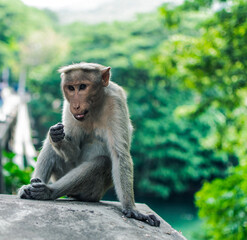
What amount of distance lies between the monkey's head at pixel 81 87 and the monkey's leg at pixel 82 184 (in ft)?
1.86

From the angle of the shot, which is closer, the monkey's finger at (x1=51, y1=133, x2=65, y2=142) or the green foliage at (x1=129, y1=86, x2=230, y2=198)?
the monkey's finger at (x1=51, y1=133, x2=65, y2=142)

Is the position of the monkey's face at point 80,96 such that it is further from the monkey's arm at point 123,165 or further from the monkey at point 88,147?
the monkey's arm at point 123,165

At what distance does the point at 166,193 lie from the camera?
72.7 ft

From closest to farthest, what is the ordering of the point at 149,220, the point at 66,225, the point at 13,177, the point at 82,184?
the point at 66,225
the point at 149,220
the point at 82,184
the point at 13,177

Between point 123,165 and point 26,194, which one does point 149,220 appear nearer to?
point 123,165

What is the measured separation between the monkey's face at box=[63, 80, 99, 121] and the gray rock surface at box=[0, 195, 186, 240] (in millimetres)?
885

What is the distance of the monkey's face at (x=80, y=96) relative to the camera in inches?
134

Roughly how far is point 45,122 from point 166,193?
9.49 m

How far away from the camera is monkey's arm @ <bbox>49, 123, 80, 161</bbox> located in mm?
3514

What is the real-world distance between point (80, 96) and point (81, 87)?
117mm

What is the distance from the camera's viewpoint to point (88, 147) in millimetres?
3986

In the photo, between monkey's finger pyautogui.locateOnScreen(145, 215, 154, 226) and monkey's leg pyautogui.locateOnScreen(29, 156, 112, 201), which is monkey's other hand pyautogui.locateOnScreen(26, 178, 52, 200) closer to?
monkey's leg pyautogui.locateOnScreen(29, 156, 112, 201)

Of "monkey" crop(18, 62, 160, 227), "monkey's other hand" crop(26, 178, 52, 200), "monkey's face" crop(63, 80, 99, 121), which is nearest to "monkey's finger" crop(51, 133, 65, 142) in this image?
"monkey" crop(18, 62, 160, 227)

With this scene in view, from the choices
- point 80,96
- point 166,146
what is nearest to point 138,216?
point 80,96
